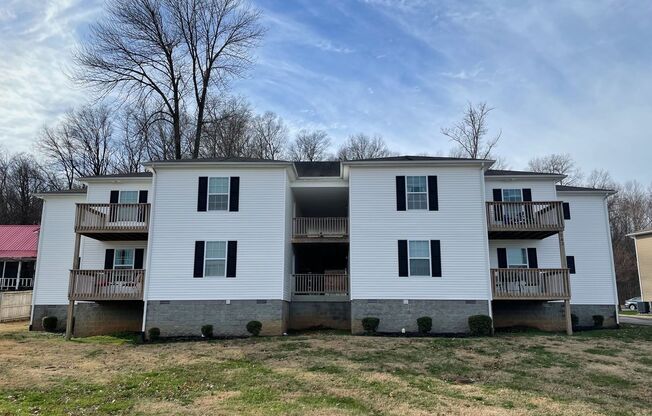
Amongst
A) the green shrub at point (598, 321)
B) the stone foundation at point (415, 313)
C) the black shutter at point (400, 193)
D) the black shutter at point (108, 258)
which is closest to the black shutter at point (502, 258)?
the stone foundation at point (415, 313)

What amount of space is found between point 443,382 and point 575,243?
14048 millimetres

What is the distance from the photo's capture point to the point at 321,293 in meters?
19.2

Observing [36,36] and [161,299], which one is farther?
[161,299]

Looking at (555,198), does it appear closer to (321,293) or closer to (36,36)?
(321,293)

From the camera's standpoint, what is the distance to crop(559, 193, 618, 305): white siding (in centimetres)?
2058

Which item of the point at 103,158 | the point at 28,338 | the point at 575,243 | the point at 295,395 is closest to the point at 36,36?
the point at 28,338

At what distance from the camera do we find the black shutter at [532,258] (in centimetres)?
1950

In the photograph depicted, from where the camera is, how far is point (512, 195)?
2022 cm

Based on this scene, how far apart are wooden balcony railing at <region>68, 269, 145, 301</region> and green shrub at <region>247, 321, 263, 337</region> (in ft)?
14.2

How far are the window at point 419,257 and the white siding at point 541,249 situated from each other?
3.87 meters

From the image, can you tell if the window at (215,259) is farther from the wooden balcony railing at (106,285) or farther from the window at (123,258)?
the window at (123,258)

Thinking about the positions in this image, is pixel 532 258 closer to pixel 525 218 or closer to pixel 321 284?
pixel 525 218

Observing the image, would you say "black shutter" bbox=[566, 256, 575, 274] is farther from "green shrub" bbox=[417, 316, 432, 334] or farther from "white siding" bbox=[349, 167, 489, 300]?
"green shrub" bbox=[417, 316, 432, 334]

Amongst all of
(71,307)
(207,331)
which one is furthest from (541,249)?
(71,307)
